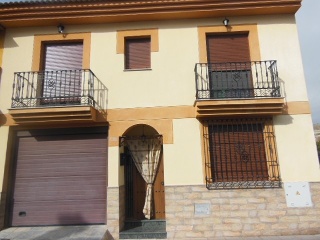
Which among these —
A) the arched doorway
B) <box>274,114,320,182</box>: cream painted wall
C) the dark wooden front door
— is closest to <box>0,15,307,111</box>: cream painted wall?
<box>274,114,320,182</box>: cream painted wall

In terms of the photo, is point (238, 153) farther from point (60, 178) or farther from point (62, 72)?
point (62, 72)

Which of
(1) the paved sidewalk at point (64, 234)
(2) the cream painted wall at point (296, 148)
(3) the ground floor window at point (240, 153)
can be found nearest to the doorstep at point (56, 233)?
(1) the paved sidewalk at point (64, 234)

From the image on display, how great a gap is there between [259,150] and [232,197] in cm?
148

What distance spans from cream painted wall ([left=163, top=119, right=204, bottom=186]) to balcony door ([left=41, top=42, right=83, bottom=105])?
3015 millimetres

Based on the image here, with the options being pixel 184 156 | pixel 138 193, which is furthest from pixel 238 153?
pixel 138 193

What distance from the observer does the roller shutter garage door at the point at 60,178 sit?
21.7 ft

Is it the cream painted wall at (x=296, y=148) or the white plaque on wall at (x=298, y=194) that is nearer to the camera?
the white plaque on wall at (x=298, y=194)

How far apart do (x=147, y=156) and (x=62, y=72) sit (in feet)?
11.8

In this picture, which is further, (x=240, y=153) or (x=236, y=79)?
(x=236, y=79)

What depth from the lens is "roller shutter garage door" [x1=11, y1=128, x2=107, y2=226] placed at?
661 cm

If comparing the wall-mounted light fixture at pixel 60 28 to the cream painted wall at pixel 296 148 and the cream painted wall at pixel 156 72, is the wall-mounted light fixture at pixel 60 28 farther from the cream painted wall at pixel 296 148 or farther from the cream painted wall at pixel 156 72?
the cream painted wall at pixel 296 148

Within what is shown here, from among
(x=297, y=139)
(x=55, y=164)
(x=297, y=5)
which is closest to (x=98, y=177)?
(x=55, y=164)

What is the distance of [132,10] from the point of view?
7.16m

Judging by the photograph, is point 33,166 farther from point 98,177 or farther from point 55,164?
point 98,177
